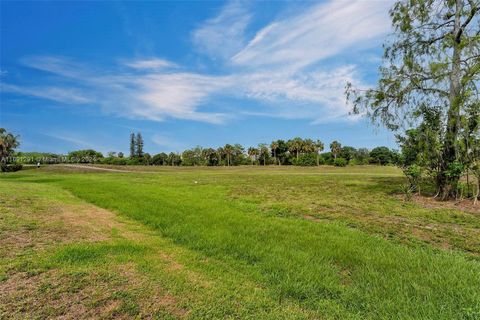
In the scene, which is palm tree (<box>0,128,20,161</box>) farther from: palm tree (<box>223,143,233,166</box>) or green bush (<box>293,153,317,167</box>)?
green bush (<box>293,153,317,167</box>)

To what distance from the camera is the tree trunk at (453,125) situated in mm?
11116

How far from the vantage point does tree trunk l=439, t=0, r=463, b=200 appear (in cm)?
1112

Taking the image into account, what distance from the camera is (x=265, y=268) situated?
14.2ft

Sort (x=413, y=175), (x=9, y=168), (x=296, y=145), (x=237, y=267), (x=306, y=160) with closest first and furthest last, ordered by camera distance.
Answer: (x=237, y=267), (x=413, y=175), (x=9, y=168), (x=306, y=160), (x=296, y=145)

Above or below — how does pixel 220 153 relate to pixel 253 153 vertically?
above

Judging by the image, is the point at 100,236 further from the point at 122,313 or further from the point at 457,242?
the point at 457,242

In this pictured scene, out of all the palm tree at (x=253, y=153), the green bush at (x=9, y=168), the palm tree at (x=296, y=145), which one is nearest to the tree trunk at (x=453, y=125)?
the green bush at (x=9, y=168)

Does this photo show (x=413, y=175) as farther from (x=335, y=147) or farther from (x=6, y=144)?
(x=335, y=147)

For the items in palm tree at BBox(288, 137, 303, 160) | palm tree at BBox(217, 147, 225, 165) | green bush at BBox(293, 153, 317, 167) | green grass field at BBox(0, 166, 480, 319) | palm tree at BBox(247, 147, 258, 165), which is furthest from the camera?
palm tree at BBox(247, 147, 258, 165)

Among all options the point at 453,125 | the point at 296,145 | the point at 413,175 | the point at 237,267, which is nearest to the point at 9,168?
the point at 237,267

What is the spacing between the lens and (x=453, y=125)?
11.4 m

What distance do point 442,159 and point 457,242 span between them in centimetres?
706

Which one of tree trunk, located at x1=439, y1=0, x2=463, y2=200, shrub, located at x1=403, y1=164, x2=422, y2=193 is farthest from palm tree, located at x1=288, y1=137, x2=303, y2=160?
tree trunk, located at x1=439, y1=0, x2=463, y2=200

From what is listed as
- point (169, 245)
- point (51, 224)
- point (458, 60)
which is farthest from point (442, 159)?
point (51, 224)
